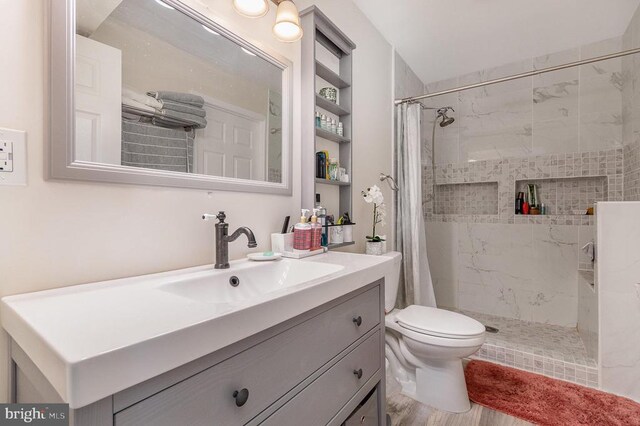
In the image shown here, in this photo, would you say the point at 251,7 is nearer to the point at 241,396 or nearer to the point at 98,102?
the point at 98,102

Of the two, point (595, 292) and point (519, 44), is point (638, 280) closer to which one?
point (595, 292)

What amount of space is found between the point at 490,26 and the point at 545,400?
8.26 feet

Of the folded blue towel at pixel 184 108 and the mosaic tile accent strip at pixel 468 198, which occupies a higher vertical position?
the folded blue towel at pixel 184 108

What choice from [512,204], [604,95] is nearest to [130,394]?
[512,204]

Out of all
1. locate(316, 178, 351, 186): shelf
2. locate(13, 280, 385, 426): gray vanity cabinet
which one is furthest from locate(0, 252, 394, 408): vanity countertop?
locate(316, 178, 351, 186): shelf

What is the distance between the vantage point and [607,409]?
1584mm

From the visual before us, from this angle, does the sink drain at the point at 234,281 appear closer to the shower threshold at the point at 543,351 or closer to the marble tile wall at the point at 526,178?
the shower threshold at the point at 543,351

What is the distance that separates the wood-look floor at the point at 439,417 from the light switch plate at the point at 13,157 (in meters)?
1.80

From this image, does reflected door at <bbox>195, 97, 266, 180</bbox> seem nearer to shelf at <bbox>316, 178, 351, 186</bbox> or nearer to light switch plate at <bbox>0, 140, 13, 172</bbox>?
shelf at <bbox>316, 178, 351, 186</bbox>

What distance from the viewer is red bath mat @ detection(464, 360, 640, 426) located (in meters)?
1.55

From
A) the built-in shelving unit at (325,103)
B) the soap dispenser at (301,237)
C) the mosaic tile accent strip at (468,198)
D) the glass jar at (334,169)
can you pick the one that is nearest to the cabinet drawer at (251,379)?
the soap dispenser at (301,237)

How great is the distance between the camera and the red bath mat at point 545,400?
1.55 meters

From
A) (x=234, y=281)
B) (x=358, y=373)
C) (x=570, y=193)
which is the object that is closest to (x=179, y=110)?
(x=234, y=281)

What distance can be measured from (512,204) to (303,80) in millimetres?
2352
